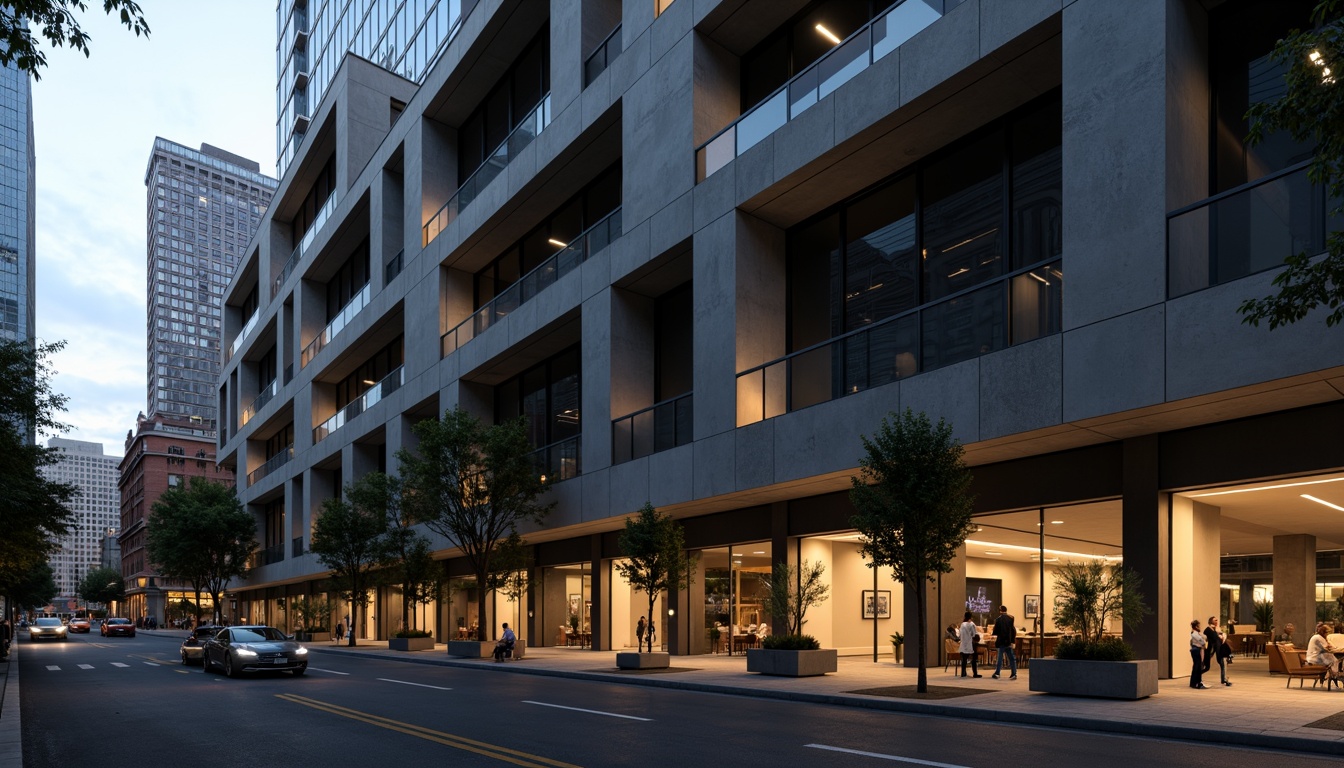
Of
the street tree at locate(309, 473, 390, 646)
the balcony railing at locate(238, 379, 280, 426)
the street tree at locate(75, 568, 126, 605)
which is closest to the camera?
the street tree at locate(309, 473, 390, 646)

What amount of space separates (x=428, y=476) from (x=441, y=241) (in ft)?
39.3

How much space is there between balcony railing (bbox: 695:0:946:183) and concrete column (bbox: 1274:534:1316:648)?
1784 cm

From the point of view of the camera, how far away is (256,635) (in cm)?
2598

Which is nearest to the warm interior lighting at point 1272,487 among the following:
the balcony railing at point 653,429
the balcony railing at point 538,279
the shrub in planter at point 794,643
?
the shrub in planter at point 794,643

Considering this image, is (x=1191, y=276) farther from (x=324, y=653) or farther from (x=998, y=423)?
(x=324, y=653)

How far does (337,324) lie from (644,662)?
1425 inches

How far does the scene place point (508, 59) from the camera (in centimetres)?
3956

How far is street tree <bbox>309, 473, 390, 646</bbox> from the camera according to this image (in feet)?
144

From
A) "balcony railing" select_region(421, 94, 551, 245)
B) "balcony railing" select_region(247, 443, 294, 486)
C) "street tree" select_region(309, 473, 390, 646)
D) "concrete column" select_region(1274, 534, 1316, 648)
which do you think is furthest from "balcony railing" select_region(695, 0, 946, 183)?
"balcony railing" select_region(247, 443, 294, 486)

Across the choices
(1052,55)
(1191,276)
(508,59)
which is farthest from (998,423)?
(508,59)

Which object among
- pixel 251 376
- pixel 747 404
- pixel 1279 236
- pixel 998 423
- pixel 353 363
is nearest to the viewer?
pixel 1279 236

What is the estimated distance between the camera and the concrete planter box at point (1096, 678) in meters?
15.6

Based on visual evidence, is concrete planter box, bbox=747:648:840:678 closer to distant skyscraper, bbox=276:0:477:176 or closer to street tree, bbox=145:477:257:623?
distant skyscraper, bbox=276:0:477:176

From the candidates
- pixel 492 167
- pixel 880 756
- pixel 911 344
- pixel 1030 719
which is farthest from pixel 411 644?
pixel 880 756
